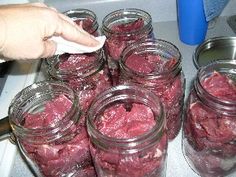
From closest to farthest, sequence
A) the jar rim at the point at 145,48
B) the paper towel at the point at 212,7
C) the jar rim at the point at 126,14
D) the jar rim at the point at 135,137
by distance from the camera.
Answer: the jar rim at the point at 135,137
the jar rim at the point at 145,48
the jar rim at the point at 126,14
the paper towel at the point at 212,7

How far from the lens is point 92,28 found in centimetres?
82

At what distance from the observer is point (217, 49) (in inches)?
39.4

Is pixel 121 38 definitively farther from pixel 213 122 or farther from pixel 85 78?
pixel 213 122

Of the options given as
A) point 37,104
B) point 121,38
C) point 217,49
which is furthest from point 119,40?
point 217,49

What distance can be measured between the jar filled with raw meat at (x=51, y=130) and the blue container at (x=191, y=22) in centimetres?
49

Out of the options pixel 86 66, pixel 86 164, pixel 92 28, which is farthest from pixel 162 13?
pixel 86 164

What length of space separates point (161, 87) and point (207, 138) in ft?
0.44

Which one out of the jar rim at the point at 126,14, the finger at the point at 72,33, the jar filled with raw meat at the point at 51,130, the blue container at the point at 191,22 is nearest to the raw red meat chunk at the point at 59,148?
the jar filled with raw meat at the point at 51,130

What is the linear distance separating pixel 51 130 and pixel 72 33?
0.62 feet

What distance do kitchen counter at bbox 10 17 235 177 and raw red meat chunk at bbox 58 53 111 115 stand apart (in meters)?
0.23

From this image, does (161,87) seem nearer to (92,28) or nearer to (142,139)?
(142,139)

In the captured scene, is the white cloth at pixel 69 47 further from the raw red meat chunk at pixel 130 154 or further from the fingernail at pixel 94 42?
the raw red meat chunk at pixel 130 154

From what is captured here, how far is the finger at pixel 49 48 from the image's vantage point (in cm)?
58

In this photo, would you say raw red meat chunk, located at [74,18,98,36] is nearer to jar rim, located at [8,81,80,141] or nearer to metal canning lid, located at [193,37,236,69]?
jar rim, located at [8,81,80,141]
